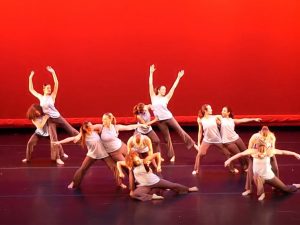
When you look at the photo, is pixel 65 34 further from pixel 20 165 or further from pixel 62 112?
pixel 20 165

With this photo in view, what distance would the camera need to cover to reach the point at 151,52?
487 inches

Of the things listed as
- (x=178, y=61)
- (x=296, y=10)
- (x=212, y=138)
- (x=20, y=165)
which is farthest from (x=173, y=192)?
(x=296, y=10)

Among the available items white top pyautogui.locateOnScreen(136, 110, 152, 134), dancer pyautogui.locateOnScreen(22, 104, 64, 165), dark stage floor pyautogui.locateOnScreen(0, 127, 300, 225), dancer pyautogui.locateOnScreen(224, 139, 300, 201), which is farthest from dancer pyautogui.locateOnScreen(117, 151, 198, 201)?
dancer pyautogui.locateOnScreen(22, 104, 64, 165)

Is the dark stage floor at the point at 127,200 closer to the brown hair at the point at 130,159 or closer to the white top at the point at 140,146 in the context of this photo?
the brown hair at the point at 130,159

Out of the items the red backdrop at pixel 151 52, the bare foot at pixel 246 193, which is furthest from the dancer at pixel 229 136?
the red backdrop at pixel 151 52

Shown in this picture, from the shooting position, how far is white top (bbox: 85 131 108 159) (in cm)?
818

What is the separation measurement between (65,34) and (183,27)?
Answer: 7.46 feet

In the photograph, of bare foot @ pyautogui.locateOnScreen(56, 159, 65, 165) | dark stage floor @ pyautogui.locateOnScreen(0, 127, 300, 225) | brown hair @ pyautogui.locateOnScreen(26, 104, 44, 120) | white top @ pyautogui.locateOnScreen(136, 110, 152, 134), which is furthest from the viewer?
bare foot @ pyautogui.locateOnScreen(56, 159, 65, 165)

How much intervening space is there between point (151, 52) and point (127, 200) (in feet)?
17.0

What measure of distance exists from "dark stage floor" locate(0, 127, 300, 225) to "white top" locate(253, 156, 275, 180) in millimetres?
285

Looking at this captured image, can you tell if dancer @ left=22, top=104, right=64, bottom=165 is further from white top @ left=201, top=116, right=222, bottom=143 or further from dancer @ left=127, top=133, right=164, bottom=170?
white top @ left=201, top=116, right=222, bottom=143

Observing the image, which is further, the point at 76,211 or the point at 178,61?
the point at 178,61

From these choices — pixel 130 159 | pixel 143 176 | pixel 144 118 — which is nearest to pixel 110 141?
pixel 130 159

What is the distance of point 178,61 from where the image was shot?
12.3 metres
